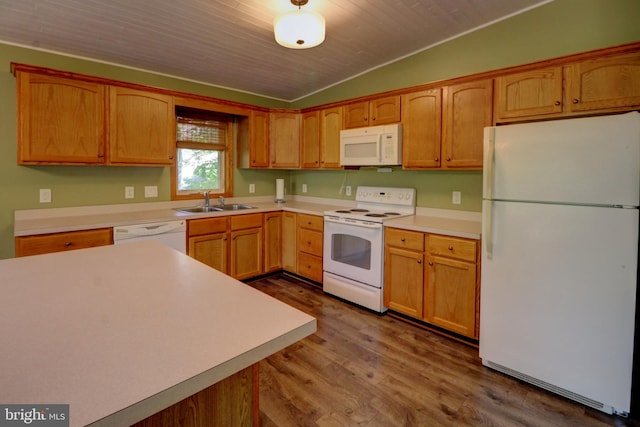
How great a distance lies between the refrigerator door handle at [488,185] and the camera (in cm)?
210

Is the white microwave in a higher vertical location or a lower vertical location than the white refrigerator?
higher

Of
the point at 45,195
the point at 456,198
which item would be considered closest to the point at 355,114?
the point at 456,198

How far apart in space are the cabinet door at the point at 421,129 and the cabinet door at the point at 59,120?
8.76 feet

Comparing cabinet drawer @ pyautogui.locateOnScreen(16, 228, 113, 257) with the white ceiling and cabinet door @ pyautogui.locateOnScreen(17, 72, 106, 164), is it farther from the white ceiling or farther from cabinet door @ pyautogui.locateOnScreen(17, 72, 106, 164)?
the white ceiling

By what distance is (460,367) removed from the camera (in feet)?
7.39

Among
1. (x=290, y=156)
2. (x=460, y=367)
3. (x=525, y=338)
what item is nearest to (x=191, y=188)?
(x=290, y=156)

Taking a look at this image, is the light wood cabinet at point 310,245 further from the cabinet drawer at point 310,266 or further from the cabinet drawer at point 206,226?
the cabinet drawer at point 206,226

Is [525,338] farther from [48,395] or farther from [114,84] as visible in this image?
[114,84]

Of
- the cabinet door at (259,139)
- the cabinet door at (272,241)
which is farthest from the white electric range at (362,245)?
the cabinet door at (259,139)

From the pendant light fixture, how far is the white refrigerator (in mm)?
1282

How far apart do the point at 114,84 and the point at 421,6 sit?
8.57 ft

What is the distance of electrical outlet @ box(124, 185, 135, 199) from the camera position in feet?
11.0

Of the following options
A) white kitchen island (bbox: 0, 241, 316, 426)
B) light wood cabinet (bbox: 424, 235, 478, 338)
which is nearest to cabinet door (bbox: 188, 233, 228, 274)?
white kitchen island (bbox: 0, 241, 316, 426)

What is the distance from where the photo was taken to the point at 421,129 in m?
2.96
